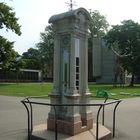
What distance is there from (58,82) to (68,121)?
3.72ft

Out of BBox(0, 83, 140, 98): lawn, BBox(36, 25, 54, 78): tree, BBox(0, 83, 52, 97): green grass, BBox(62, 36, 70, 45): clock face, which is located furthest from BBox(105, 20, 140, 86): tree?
BBox(62, 36, 70, 45): clock face

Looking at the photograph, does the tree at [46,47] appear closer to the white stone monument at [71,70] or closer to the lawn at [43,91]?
the lawn at [43,91]

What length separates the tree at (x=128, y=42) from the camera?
197 feet

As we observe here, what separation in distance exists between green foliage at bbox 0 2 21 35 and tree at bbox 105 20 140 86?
87.0ft

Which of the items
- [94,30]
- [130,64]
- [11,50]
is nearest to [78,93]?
[11,50]

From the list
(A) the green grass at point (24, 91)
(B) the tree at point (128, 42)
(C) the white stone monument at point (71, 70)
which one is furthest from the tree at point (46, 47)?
(C) the white stone monument at point (71, 70)

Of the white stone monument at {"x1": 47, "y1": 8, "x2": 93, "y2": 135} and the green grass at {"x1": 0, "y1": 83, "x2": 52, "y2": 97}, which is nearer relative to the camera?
the white stone monument at {"x1": 47, "y1": 8, "x2": 93, "y2": 135}

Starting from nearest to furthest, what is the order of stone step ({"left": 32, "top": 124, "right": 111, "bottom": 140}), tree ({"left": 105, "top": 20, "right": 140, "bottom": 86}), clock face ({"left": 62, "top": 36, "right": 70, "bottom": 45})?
stone step ({"left": 32, "top": 124, "right": 111, "bottom": 140}) < clock face ({"left": 62, "top": 36, "right": 70, "bottom": 45}) < tree ({"left": 105, "top": 20, "right": 140, "bottom": 86})

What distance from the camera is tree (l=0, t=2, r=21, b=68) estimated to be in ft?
125

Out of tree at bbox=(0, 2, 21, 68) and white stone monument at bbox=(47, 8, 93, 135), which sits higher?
tree at bbox=(0, 2, 21, 68)

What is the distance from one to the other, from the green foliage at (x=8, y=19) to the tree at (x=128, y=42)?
26513 mm

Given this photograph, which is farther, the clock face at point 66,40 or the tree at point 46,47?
the tree at point 46,47

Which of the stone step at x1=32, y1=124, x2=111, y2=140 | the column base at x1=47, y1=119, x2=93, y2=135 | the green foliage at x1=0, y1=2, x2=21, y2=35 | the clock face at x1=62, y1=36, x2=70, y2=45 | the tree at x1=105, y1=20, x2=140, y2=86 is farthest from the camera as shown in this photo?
the tree at x1=105, y1=20, x2=140, y2=86

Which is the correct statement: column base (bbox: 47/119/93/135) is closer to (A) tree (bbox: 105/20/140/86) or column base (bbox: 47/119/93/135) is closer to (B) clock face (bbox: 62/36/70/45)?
(B) clock face (bbox: 62/36/70/45)
